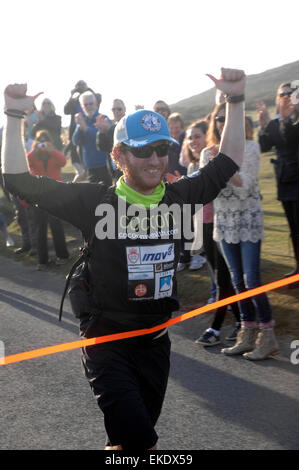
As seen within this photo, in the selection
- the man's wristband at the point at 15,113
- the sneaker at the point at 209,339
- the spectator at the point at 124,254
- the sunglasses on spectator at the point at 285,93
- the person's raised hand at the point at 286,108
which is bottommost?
the sneaker at the point at 209,339

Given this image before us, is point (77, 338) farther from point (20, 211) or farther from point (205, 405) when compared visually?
point (20, 211)

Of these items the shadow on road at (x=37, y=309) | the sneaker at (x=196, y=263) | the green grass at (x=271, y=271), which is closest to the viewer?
the green grass at (x=271, y=271)

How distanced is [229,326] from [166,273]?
9.79 feet

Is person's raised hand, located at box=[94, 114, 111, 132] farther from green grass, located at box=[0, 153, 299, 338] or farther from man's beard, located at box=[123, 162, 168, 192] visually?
man's beard, located at box=[123, 162, 168, 192]

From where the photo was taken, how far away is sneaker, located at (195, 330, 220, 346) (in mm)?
4938

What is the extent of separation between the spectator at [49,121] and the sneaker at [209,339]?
248 inches

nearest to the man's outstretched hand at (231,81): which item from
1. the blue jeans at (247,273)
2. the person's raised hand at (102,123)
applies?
the blue jeans at (247,273)

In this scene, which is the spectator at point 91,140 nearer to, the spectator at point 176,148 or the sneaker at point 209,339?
the spectator at point 176,148

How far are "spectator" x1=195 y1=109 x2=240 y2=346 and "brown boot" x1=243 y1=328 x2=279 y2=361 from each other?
0.47 metres

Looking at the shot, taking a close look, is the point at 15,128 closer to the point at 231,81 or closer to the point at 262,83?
the point at 231,81

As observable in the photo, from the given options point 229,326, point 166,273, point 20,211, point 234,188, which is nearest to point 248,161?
point 234,188

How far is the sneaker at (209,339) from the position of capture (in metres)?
4.94

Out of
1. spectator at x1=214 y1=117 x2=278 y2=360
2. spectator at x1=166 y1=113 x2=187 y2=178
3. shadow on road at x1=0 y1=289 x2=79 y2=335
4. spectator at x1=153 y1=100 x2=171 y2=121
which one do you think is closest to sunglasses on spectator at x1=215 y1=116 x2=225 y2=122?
spectator at x1=214 y1=117 x2=278 y2=360

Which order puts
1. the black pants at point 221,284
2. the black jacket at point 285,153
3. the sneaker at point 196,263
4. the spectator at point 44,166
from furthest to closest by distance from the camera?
the spectator at point 44,166 → the sneaker at point 196,263 → the black jacket at point 285,153 → the black pants at point 221,284
